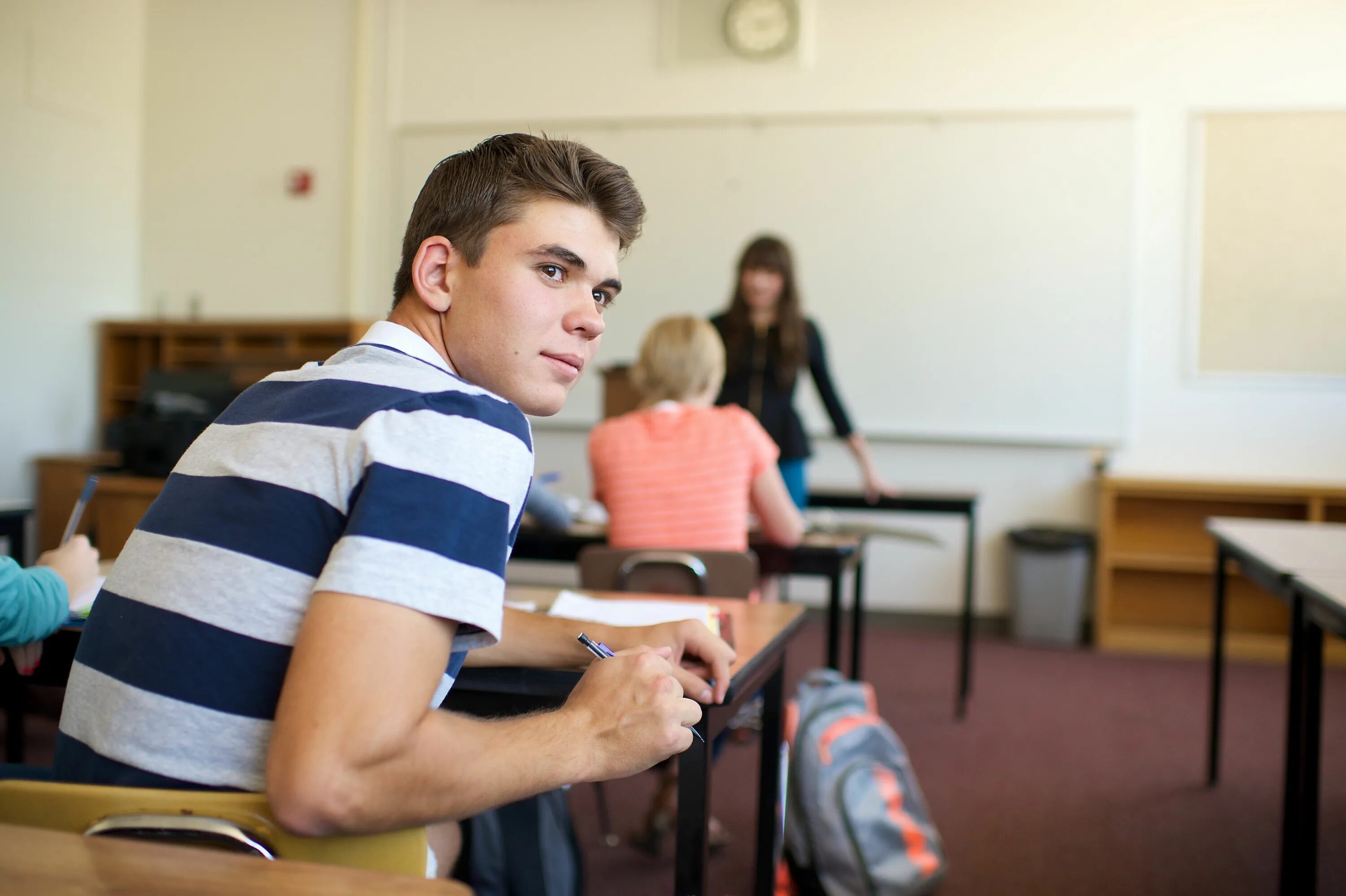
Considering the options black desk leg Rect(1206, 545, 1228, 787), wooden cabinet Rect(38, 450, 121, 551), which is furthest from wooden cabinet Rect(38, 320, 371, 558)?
black desk leg Rect(1206, 545, 1228, 787)

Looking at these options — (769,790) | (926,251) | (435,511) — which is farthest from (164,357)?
(435,511)

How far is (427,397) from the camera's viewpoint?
2.49ft

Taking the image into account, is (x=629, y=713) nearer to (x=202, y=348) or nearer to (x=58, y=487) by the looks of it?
(x=58, y=487)

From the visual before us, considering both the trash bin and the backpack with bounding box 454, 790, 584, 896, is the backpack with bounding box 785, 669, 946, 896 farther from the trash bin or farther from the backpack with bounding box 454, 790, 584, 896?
the trash bin

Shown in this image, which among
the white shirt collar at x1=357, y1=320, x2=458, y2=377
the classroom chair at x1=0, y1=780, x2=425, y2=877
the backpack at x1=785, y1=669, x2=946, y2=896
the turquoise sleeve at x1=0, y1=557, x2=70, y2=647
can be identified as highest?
the white shirt collar at x1=357, y1=320, x2=458, y2=377

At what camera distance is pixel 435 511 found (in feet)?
2.33

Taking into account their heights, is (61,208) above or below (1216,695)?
above

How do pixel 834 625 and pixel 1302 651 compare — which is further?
pixel 834 625

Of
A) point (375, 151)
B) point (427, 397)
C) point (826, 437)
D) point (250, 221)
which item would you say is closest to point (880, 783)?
point (427, 397)

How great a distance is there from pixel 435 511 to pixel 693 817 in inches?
21.7

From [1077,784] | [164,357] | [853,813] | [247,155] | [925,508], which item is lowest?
[1077,784]

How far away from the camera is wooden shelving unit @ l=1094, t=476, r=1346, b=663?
4.50m

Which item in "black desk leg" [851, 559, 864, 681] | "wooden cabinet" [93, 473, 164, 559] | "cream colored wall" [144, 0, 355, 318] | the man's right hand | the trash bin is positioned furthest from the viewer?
"cream colored wall" [144, 0, 355, 318]

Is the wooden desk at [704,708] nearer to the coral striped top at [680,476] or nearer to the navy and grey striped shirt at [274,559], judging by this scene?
the navy and grey striped shirt at [274,559]
